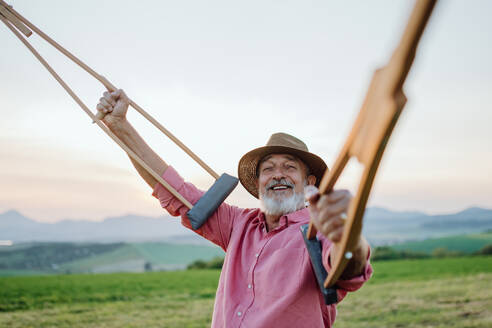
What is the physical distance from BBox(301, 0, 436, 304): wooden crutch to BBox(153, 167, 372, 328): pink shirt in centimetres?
57

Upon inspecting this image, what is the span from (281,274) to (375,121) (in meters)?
1.32

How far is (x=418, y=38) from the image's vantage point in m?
1.09

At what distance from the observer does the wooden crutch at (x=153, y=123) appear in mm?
2840

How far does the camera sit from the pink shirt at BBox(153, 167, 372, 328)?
2244 mm

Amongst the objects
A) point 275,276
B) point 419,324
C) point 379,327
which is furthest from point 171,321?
point 275,276

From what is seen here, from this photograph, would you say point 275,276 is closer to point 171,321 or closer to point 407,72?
point 407,72

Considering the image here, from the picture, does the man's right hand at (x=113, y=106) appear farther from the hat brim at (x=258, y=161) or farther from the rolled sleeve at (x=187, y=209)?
the hat brim at (x=258, y=161)

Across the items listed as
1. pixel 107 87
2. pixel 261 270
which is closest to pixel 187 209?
pixel 261 270

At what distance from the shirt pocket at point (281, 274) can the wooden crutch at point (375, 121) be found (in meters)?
0.77

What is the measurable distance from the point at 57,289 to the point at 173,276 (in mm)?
3913

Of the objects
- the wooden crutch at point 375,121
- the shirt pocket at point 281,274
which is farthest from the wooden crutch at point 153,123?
the wooden crutch at point 375,121

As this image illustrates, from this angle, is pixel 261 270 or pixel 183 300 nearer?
pixel 261 270

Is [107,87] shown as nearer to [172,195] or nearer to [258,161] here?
[172,195]

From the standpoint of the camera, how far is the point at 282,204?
8.95 feet
